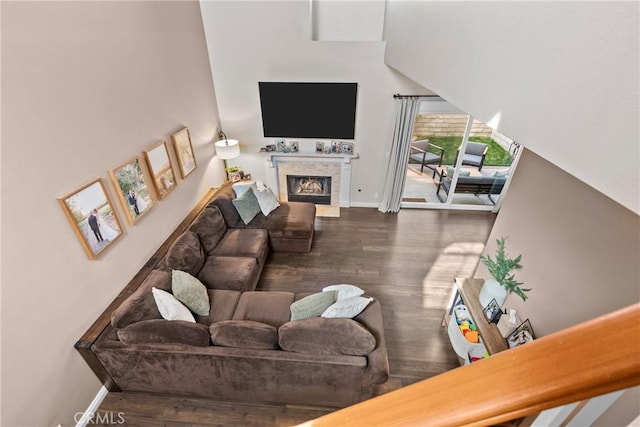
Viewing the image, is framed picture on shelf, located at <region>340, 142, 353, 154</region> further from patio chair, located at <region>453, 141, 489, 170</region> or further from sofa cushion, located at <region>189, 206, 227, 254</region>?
sofa cushion, located at <region>189, 206, 227, 254</region>

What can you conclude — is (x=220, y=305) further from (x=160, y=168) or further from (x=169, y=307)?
(x=160, y=168)

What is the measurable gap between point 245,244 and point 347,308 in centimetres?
187

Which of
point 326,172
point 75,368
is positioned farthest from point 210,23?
point 75,368

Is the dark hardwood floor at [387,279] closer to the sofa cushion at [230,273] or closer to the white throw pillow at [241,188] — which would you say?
the sofa cushion at [230,273]

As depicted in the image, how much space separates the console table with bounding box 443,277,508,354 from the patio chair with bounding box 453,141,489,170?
10.6 ft

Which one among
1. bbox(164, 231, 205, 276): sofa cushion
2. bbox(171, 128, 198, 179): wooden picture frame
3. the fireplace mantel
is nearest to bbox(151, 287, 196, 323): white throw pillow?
bbox(164, 231, 205, 276): sofa cushion

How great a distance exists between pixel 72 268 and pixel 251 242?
6.21 ft

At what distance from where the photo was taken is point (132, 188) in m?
2.97

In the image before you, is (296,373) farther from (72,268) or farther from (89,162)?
(89,162)

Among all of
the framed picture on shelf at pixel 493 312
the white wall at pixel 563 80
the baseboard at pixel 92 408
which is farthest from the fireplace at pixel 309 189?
the baseboard at pixel 92 408

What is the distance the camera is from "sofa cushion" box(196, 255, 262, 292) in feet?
10.8

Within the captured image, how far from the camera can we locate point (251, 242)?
3883 mm

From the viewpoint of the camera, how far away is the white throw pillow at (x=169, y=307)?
8.28 feet

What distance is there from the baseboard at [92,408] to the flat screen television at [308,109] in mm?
4097
